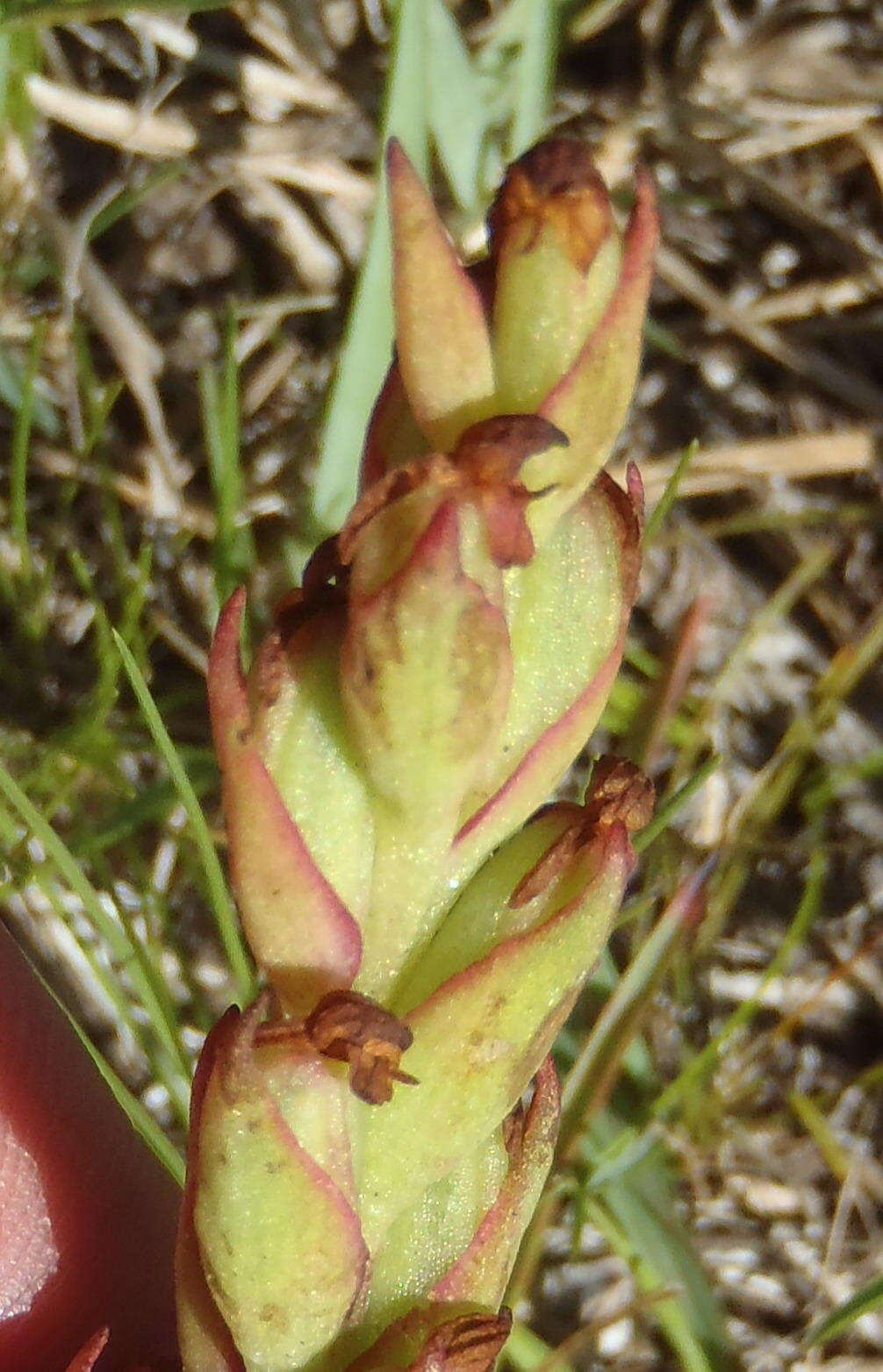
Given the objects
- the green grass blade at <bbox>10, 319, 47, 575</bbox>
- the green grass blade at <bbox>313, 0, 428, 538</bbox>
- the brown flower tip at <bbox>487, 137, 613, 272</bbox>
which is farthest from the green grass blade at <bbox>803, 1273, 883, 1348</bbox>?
the green grass blade at <bbox>10, 319, 47, 575</bbox>

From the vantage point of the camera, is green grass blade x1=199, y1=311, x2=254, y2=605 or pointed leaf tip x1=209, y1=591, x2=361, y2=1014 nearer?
pointed leaf tip x1=209, y1=591, x2=361, y2=1014

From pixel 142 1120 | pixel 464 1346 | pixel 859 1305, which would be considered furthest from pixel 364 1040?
pixel 859 1305

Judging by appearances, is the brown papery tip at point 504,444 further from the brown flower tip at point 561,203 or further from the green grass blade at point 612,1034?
the green grass blade at point 612,1034

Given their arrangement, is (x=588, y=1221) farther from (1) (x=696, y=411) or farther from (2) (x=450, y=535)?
(2) (x=450, y=535)

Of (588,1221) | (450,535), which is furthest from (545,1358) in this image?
(450,535)

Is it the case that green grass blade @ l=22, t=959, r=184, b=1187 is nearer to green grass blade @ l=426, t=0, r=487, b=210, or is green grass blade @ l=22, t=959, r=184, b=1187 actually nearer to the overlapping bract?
the overlapping bract

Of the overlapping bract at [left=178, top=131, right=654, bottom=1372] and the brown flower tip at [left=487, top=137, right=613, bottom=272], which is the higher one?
the brown flower tip at [left=487, top=137, right=613, bottom=272]

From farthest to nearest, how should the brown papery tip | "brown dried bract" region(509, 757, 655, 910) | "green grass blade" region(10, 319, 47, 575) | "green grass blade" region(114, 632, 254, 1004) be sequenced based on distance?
"green grass blade" region(10, 319, 47, 575) → "green grass blade" region(114, 632, 254, 1004) → "brown dried bract" region(509, 757, 655, 910) → the brown papery tip
